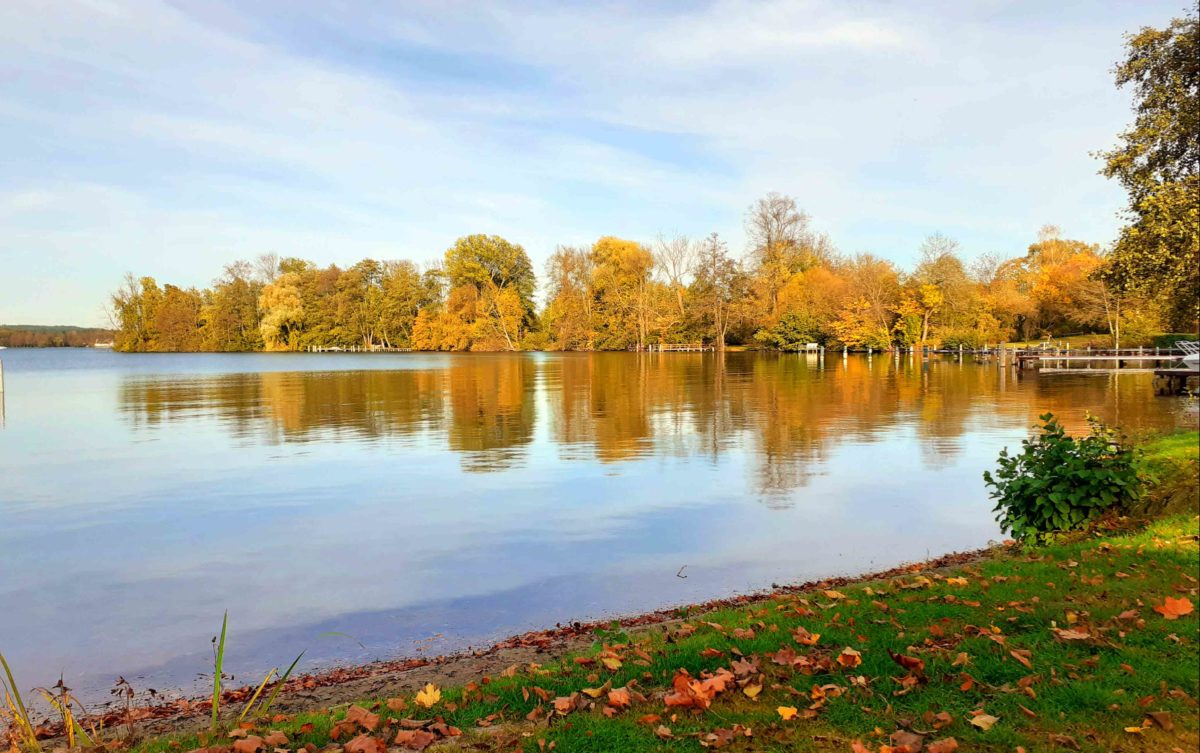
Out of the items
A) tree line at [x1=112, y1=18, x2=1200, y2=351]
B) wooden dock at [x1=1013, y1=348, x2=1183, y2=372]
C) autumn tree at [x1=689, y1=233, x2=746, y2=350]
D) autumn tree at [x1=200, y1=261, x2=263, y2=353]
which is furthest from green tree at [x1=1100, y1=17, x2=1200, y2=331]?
autumn tree at [x1=200, y1=261, x2=263, y2=353]

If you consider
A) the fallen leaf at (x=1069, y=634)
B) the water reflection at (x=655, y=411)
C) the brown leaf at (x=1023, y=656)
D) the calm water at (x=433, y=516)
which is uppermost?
the fallen leaf at (x=1069, y=634)

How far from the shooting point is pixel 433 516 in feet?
38.3

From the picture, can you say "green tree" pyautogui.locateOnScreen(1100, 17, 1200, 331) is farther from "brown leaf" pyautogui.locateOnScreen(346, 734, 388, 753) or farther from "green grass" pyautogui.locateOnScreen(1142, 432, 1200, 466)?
"brown leaf" pyautogui.locateOnScreen(346, 734, 388, 753)

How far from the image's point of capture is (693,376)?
44.0 metres

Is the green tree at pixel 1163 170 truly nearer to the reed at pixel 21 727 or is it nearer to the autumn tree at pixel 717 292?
the reed at pixel 21 727

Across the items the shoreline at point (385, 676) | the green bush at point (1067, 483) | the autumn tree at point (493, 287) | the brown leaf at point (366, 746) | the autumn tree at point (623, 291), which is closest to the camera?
the brown leaf at point (366, 746)

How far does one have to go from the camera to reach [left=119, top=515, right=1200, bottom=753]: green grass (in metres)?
3.42

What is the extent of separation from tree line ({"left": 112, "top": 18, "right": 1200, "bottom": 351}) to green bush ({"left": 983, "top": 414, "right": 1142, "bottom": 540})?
1520cm

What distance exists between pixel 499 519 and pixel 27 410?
27438 mm

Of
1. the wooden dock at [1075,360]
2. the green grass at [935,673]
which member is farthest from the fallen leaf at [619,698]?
the wooden dock at [1075,360]

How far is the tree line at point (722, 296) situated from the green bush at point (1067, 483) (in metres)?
15.2

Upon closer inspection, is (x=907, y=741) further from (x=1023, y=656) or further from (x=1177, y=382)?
(x=1177, y=382)

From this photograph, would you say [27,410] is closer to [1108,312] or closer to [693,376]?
[693,376]

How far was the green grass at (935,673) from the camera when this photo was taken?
342cm
